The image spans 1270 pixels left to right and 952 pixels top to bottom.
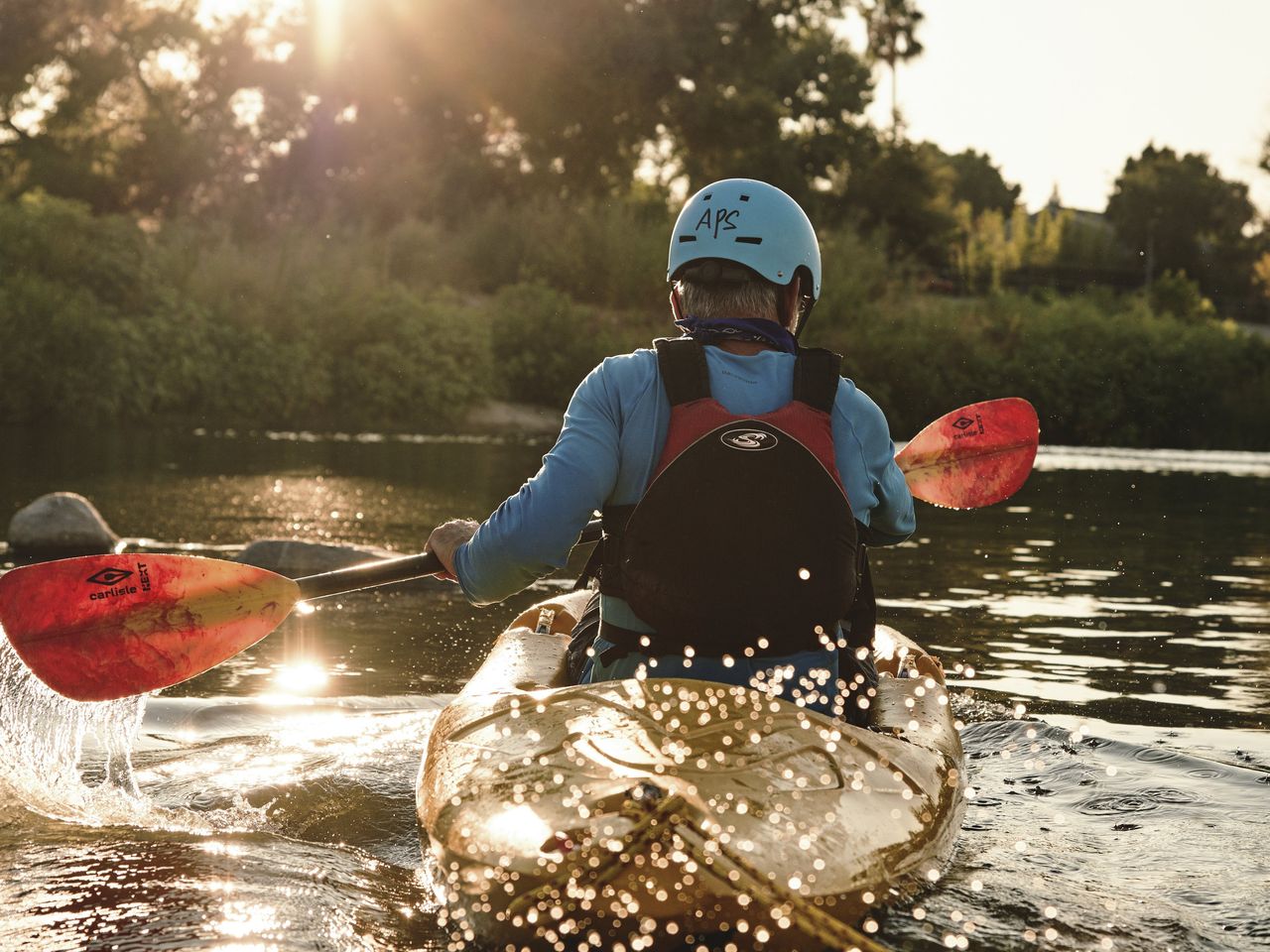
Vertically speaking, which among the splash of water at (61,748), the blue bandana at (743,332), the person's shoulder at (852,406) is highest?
the blue bandana at (743,332)

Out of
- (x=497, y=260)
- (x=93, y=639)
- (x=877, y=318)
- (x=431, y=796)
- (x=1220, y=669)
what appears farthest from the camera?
(x=497, y=260)

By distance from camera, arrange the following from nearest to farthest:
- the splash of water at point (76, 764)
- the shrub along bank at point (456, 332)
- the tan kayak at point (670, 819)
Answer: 1. the tan kayak at point (670, 819)
2. the splash of water at point (76, 764)
3. the shrub along bank at point (456, 332)

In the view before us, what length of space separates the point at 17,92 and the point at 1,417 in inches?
630

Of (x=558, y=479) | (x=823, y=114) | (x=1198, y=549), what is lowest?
(x=1198, y=549)

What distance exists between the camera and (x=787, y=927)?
8.78 ft

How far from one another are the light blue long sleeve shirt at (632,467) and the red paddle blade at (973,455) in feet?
5.14

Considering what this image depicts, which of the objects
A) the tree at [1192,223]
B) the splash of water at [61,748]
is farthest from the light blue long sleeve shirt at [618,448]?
the tree at [1192,223]

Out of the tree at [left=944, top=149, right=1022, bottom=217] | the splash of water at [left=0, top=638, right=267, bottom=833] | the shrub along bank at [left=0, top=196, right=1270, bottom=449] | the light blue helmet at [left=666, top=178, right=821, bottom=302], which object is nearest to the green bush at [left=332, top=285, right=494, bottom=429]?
the shrub along bank at [left=0, top=196, right=1270, bottom=449]

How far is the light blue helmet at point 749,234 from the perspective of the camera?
11.5ft

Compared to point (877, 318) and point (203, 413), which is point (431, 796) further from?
point (877, 318)

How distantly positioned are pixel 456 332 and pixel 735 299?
1930 centimetres

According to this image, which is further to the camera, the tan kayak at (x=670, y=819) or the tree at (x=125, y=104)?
the tree at (x=125, y=104)

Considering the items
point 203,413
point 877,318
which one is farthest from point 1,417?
point 877,318

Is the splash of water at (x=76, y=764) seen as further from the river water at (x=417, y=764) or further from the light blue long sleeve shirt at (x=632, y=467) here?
the light blue long sleeve shirt at (x=632, y=467)
